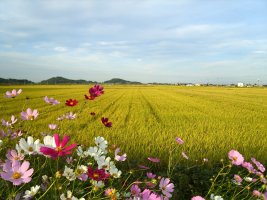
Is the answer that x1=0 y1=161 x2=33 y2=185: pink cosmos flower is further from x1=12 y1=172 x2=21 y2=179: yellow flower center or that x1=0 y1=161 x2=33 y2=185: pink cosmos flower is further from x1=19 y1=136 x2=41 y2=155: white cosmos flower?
x1=19 y1=136 x2=41 y2=155: white cosmos flower

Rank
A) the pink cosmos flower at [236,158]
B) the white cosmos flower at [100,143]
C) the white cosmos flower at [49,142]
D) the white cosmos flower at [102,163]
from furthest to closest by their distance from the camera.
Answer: the pink cosmos flower at [236,158]
the white cosmos flower at [100,143]
the white cosmos flower at [102,163]
the white cosmos flower at [49,142]

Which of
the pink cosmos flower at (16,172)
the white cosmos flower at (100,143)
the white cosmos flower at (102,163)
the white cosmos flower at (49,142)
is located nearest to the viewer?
the pink cosmos flower at (16,172)

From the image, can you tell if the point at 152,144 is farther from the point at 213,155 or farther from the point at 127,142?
the point at 213,155

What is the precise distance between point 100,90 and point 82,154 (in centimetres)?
47

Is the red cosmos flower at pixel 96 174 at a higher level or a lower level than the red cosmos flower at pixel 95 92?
lower

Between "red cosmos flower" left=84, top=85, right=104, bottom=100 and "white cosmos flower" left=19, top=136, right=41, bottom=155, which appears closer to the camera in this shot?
"white cosmos flower" left=19, top=136, right=41, bottom=155

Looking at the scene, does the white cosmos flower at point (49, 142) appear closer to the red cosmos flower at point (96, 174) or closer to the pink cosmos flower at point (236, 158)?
the red cosmos flower at point (96, 174)

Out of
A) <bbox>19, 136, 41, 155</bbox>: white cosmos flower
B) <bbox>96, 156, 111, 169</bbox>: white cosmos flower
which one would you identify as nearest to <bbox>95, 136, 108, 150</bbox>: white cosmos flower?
<bbox>96, 156, 111, 169</bbox>: white cosmos flower

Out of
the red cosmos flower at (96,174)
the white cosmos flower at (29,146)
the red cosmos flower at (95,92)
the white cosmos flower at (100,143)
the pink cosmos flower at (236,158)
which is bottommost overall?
the pink cosmos flower at (236,158)

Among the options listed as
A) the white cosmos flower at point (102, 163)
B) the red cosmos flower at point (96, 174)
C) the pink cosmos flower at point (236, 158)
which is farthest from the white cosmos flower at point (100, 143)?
the pink cosmos flower at point (236, 158)

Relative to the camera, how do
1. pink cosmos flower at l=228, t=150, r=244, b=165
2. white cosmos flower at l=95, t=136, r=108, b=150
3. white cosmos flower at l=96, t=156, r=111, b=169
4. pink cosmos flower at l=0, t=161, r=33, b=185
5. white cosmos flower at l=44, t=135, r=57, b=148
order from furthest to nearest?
pink cosmos flower at l=228, t=150, r=244, b=165, white cosmos flower at l=95, t=136, r=108, b=150, white cosmos flower at l=96, t=156, r=111, b=169, white cosmos flower at l=44, t=135, r=57, b=148, pink cosmos flower at l=0, t=161, r=33, b=185

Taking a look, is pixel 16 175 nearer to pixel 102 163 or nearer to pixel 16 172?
pixel 16 172

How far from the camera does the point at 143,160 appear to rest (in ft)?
12.1

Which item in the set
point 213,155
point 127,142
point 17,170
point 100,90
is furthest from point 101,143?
point 127,142
